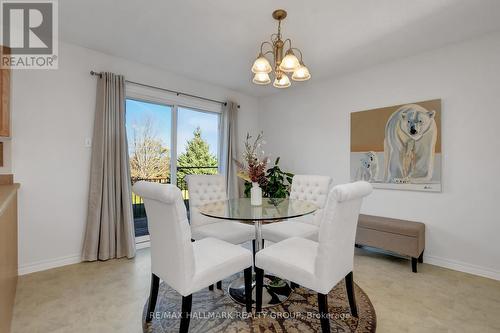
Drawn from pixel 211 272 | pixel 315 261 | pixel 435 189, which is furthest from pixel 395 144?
pixel 211 272

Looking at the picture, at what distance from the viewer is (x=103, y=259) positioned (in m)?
3.00

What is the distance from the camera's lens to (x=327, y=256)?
1.57 metres

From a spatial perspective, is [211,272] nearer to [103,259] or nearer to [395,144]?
[103,259]

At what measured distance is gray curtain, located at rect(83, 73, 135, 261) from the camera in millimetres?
3004

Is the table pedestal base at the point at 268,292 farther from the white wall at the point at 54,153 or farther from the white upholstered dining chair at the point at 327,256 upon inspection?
the white wall at the point at 54,153

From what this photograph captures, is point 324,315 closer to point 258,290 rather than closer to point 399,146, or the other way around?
point 258,290

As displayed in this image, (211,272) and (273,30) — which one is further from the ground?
(273,30)

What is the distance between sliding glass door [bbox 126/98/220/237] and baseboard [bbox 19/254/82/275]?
0.80 m

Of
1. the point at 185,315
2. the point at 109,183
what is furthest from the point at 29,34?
the point at 185,315

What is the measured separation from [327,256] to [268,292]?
95 centimetres

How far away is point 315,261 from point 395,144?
236cm

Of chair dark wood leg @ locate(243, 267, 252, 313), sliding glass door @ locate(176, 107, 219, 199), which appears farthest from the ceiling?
chair dark wood leg @ locate(243, 267, 252, 313)

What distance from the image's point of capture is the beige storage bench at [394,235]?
2761 millimetres

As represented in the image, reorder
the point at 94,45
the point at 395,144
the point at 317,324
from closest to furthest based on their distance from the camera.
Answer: the point at 317,324 → the point at 94,45 → the point at 395,144
